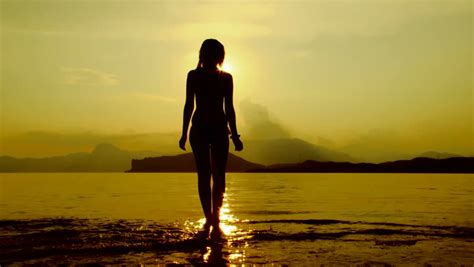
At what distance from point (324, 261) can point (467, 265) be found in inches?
69.8

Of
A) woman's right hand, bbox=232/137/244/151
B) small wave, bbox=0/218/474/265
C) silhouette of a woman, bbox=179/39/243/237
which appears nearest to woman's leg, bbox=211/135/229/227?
silhouette of a woman, bbox=179/39/243/237

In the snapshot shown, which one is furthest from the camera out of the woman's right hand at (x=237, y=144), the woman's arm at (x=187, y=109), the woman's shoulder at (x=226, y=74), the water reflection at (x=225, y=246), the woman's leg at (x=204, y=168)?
the woman's right hand at (x=237, y=144)

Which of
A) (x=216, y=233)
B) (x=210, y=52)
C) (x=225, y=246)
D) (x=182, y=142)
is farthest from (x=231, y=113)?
(x=225, y=246)

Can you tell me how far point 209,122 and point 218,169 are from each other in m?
0.86

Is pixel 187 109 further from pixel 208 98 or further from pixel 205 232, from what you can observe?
pixel 205 232

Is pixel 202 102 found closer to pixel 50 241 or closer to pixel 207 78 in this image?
pixel 207 78

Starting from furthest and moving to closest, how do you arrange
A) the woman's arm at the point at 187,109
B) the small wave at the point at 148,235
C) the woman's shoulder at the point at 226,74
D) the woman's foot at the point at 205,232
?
the woman's shoulder at the point at 226,74 → the woman's arm at the point at 187,109 → the woman's foot at the point at 205,232 → the small wave at the point at 148,235

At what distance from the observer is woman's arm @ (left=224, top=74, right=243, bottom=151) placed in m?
8.66

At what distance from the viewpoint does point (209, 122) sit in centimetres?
841

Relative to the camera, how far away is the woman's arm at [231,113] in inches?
341

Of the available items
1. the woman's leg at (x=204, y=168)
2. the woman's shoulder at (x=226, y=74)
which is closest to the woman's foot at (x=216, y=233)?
the woman's leg at (x=204, y=168)

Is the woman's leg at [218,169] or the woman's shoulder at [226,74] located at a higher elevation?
the woman's shoulder at [226,74]

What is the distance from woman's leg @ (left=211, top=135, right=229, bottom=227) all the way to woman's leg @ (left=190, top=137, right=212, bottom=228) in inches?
5.4

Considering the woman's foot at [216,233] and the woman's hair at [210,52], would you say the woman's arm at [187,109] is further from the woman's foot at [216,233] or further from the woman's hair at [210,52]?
the woman's foot at [216,233]
